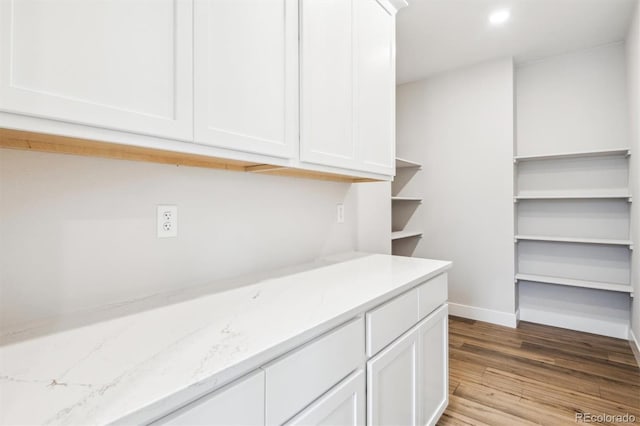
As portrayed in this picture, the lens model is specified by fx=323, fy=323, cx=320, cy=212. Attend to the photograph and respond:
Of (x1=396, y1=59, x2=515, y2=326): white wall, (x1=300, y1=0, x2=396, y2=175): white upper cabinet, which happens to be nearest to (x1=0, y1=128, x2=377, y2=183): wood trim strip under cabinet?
(x1=300, y1=0, x2=396, y2=175): white upper cabinet

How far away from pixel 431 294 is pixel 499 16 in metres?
2.22

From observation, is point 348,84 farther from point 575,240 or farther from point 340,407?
point 575,240

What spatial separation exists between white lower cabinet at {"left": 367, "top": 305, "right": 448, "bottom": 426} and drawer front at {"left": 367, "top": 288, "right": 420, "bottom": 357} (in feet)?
0.12

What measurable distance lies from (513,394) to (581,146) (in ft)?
7.71

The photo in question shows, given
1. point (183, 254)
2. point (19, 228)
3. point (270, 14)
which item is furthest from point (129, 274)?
point (270, 14)

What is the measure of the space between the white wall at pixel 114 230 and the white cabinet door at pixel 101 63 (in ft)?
1.07

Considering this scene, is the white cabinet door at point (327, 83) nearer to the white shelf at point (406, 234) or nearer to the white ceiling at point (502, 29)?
the white ceiling at point (502, 29)

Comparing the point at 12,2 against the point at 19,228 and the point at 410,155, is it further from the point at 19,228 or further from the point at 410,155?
the point at 410,155

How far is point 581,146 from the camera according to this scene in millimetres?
3008

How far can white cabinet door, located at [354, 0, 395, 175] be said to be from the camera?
5.48 feet

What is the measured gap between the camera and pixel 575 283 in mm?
2902

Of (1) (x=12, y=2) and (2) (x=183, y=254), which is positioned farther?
(2) (x=183, y=254)

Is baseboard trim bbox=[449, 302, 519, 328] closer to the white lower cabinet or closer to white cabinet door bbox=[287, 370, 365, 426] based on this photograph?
the white lower cabinet
